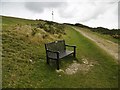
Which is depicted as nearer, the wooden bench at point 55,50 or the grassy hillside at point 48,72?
the grassy hillside at point 48,72

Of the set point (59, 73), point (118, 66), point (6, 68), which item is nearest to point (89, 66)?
point (118, 66)

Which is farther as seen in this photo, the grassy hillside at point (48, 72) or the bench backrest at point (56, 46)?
the bench backrest at point (56, 46)

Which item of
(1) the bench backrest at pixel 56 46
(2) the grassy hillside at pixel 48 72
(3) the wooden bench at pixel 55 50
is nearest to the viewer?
(2) the grassy hillside at pixel 48 72

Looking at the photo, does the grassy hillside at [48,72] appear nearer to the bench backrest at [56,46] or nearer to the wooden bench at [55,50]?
the wooden bench at [55,50]

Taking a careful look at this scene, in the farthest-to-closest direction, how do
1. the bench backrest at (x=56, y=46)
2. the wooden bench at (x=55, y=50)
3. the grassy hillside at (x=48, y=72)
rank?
1. the bench backrest at (x=56, y=46)
2. the wooden bench at (x=55, y=50)
3. the grassy hillside at (x=48, y=72)

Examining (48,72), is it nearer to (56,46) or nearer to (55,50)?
(55,50)

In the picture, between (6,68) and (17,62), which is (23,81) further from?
(17,62)

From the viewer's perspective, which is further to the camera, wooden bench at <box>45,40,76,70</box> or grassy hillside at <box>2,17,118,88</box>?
wooden bench at <box>45,40,76,70</box>

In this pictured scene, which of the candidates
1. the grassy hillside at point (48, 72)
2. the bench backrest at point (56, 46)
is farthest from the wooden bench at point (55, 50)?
the grassy hillside at point (48, 72)

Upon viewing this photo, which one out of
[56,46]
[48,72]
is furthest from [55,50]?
[48,72]

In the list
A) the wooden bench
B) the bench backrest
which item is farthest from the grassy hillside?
the bench backrest

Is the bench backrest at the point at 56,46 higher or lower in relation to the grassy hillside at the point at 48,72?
higher

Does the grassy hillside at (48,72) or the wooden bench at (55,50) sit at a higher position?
the wooden bench at (55,50)

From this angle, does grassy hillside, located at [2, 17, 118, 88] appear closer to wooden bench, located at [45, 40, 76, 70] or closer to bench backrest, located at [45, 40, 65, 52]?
wooden bench, located at [45, 40, 76, 70]
